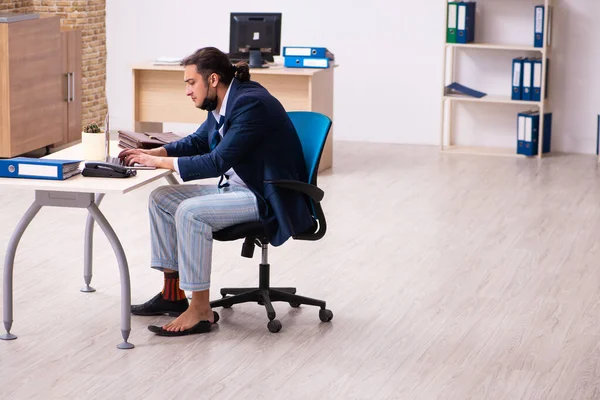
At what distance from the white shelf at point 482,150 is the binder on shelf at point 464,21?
0.92 meters

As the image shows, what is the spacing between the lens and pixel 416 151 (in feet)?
28.6

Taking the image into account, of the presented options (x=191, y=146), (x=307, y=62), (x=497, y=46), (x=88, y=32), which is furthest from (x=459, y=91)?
→ (x=191, y=146)

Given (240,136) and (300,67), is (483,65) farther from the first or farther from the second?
(240,136)

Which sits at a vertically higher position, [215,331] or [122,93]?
[122,93]

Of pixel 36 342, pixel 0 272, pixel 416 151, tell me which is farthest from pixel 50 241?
pixel 416 151

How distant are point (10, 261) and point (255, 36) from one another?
388cm

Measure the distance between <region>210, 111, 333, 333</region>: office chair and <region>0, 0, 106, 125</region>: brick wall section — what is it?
5.03 meters

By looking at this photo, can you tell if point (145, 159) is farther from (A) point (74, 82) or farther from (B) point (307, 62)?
Answer: (A) point (74, 82)

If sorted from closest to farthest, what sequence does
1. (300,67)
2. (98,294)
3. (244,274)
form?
(98,294) < (244,274) < (300,67)

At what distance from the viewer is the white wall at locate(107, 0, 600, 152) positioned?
28.1ft

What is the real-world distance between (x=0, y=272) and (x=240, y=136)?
165 centimetres

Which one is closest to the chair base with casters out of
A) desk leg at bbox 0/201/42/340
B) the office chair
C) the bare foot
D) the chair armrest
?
the office chair

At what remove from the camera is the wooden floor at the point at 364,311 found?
370 cm

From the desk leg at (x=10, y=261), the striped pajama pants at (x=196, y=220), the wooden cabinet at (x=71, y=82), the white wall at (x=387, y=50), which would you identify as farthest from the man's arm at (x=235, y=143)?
the white wall at (x=387, y=50)
